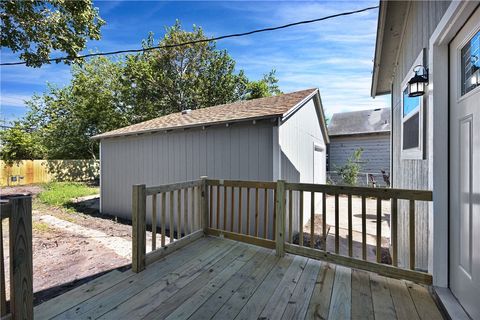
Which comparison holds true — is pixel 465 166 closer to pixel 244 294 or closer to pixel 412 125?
pixel 412 125

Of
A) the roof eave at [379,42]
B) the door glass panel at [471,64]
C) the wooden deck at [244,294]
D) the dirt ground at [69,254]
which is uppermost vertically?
the roof eave at [379,42]

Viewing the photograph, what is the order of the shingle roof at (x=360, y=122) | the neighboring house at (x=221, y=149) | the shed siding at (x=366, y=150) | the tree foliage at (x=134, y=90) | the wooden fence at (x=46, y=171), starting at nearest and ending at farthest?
the neighboring house at (x=221, y=149) → the shed siding at (x=366, y=150) → the shingle roof at (x=360, y=122) → the wooden fence at (x=46, y=171) → the tree foliage at (x=134, y=90)

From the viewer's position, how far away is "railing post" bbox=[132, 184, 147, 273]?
250 cm

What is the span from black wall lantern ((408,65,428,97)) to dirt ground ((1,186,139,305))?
12.7ft

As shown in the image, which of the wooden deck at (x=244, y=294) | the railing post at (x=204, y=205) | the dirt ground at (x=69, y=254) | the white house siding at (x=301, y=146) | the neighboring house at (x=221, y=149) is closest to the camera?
the wooden deck at (x=244, y=294)

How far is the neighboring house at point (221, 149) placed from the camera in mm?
4656

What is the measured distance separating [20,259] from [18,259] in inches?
0.6

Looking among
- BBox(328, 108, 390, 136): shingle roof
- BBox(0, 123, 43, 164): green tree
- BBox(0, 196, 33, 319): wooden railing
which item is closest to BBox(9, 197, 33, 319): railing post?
BBox(0, 196, 33, 319): wooden railing

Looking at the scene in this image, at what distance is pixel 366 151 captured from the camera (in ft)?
39.1

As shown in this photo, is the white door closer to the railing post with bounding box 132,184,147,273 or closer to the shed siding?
the railing post with bounding box 132,184,147,273

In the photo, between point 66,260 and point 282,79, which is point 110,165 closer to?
point 66,260

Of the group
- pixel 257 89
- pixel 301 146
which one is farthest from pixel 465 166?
pixel 257 89

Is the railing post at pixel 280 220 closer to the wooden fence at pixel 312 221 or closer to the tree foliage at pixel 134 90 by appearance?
the wooden fence at pixel 312 221

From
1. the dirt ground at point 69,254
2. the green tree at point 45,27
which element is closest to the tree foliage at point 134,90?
the green tree at point 45,27
